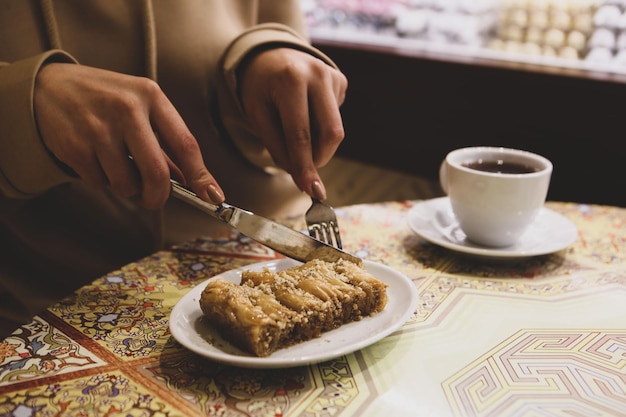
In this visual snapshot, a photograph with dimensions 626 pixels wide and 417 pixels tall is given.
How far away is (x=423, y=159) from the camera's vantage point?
3195mm

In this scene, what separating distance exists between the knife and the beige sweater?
26 cm

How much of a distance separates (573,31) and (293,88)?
218 centimetres

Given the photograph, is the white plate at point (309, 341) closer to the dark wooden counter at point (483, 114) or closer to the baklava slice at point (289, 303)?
the baklava slice at point (289, 303)

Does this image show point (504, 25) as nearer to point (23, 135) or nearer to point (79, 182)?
point (79, 182)

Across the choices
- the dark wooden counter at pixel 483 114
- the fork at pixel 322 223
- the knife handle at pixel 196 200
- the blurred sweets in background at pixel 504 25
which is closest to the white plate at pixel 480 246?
the fork at pixel 322 223

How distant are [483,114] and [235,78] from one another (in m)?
1.73

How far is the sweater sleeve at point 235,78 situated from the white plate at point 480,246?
1.31ft

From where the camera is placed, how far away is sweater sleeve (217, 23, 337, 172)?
1.42 metres

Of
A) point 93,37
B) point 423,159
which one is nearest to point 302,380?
point 93,37

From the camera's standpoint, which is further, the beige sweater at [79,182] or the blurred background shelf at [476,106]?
the blurred background shelf at [476,106]

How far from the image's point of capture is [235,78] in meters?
1.44

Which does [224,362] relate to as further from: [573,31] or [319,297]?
[573,31]

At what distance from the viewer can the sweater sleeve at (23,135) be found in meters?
1.03

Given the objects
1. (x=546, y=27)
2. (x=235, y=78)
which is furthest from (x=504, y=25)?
(x=235, y=78)
